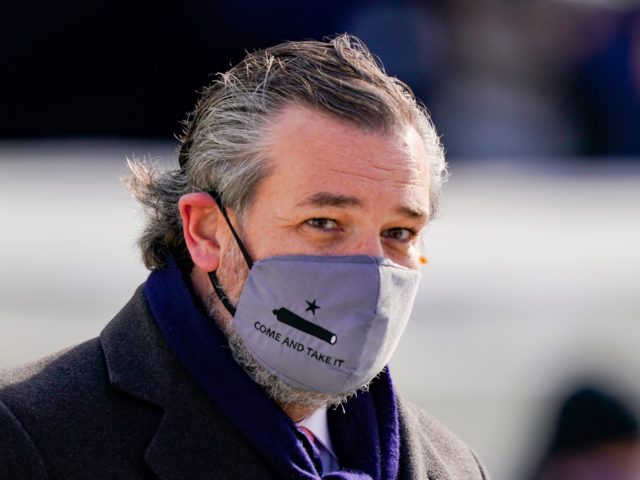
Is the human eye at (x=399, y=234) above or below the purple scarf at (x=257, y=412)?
above

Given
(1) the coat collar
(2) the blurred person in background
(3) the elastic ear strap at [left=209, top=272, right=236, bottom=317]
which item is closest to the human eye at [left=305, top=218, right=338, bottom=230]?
(3) the elastic ear strap at [left=209, top=272, right=236, bottom=317]

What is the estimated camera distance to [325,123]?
2.54 m

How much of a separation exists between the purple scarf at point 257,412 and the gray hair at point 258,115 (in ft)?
0.68

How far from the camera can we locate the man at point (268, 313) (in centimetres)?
234

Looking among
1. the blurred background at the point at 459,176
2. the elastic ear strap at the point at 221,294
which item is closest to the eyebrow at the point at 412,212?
the elastic ear strap at the point at 221,294

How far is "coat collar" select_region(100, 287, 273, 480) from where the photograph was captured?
233 cm

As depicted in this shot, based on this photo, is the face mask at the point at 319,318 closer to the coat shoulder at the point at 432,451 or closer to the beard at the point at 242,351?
the beard at the point at 242,351

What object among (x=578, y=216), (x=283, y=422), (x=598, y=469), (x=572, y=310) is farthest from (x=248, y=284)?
(x=578, y=216)

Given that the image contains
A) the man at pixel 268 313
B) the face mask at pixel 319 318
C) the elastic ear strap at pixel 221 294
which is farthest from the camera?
the elastic ear strap at pixel 221 294

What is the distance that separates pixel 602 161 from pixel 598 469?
9.36 ft

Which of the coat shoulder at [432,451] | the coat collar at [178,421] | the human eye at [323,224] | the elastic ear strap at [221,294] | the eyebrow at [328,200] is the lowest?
the coat shoulder at [432,451]

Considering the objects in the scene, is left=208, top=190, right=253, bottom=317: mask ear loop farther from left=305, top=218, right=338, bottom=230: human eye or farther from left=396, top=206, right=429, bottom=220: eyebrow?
left=396, top=206, right=429, bottom=220: eyebrow

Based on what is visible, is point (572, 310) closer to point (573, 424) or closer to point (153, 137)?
point (573, 424)

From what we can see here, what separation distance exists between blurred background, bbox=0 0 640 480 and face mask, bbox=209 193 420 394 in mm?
2719
